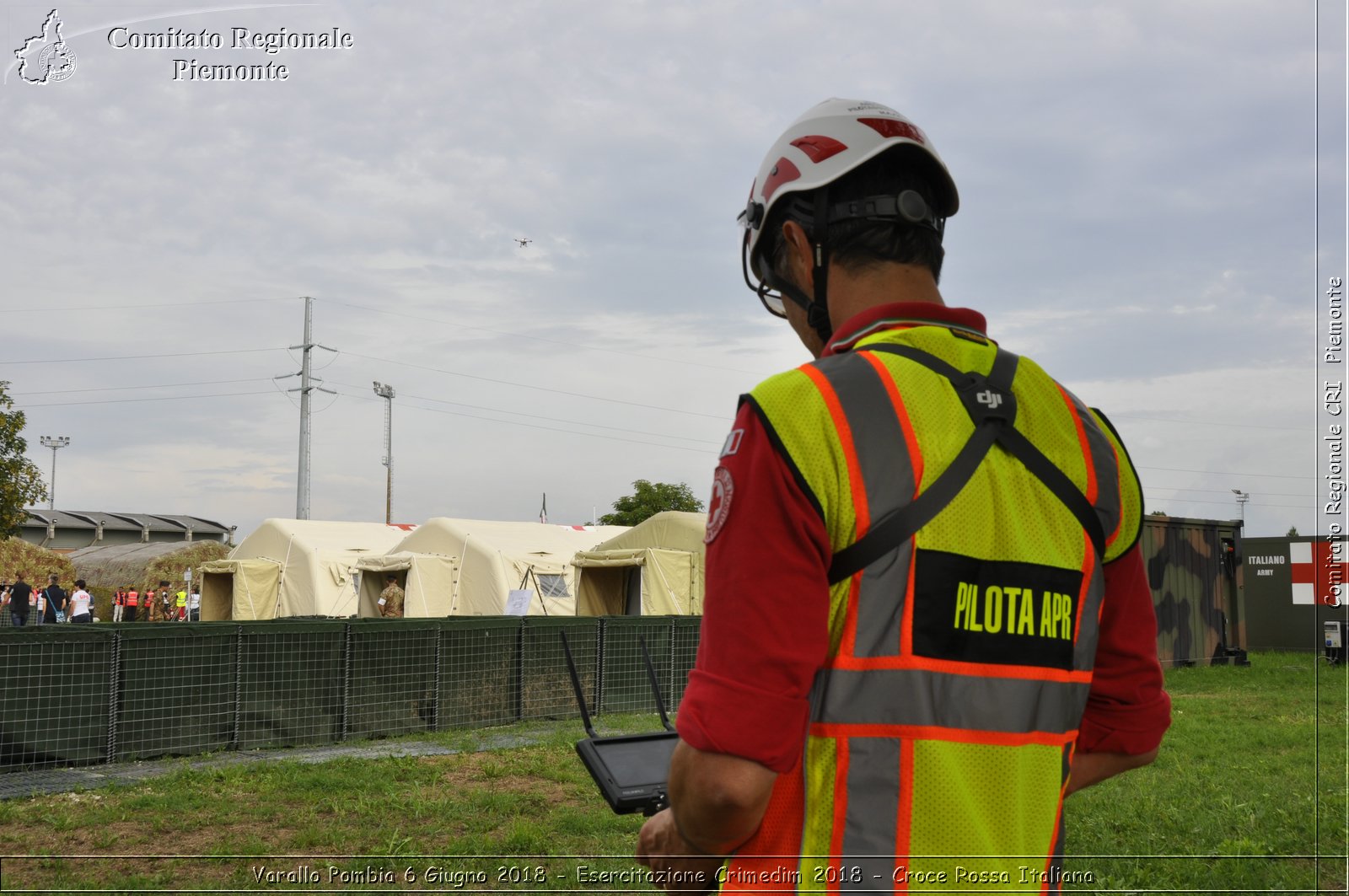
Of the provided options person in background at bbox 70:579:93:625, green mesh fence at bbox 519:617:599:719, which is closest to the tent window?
person in background at bbox 70:579:93:625

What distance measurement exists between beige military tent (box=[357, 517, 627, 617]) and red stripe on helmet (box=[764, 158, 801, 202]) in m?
24.5

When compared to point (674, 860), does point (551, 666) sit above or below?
below

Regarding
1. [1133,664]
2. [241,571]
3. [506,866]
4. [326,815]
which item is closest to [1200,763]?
[506,866]

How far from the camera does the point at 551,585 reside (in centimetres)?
2711

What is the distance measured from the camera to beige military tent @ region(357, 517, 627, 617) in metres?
26.3

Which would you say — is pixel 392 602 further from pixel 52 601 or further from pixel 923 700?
pixel 923 700

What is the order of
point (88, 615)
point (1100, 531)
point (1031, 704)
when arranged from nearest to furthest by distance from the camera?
point (1031, 704)
point (1100, 531)
point (88, 615)

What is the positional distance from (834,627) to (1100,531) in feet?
1.71

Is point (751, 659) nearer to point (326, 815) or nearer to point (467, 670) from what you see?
point (326, 815)

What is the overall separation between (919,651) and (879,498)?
0.20 m

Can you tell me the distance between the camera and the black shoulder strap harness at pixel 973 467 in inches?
51.5

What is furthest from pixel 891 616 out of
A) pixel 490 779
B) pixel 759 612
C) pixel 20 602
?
pixel 20 602

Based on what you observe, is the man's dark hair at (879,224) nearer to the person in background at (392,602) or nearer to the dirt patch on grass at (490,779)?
the dirt patch on grass at (490,779)

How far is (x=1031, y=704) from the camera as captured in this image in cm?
142
